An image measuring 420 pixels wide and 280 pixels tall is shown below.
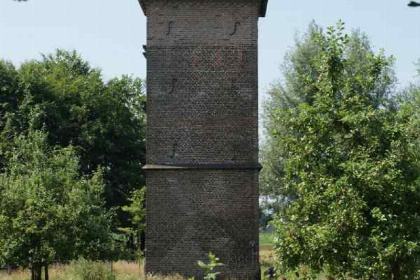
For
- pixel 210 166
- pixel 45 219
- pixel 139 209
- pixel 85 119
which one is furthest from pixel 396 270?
pixel 85 119

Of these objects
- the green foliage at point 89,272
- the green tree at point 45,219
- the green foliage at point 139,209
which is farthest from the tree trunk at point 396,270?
the green foliage at point 139,209

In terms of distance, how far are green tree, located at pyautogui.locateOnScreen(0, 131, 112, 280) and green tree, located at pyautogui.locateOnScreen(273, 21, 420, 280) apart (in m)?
7.43

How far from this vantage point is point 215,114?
2038 cm

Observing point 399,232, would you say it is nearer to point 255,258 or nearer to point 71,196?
point 255,258

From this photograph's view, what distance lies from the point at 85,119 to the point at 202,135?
1655 cm

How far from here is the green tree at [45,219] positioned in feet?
60.5

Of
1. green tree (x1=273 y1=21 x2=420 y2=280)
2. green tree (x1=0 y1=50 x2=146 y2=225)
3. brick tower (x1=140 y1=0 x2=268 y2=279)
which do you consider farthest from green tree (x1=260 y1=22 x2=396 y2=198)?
green tree (x1=273 y1=21 x2=420 y2=280)

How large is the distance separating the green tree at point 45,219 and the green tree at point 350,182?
293 inches

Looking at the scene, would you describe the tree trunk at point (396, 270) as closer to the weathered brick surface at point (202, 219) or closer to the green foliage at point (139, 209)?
the weathered brick surface at point (202, 219)

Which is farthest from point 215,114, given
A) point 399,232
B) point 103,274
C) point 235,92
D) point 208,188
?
point 399,232

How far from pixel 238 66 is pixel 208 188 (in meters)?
3.64

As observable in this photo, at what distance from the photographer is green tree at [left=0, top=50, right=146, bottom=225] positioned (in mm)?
34250

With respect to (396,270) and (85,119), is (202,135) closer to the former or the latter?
(396,270)

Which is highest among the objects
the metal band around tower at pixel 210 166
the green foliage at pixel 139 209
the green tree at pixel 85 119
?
the green tree at pixel 85 119
